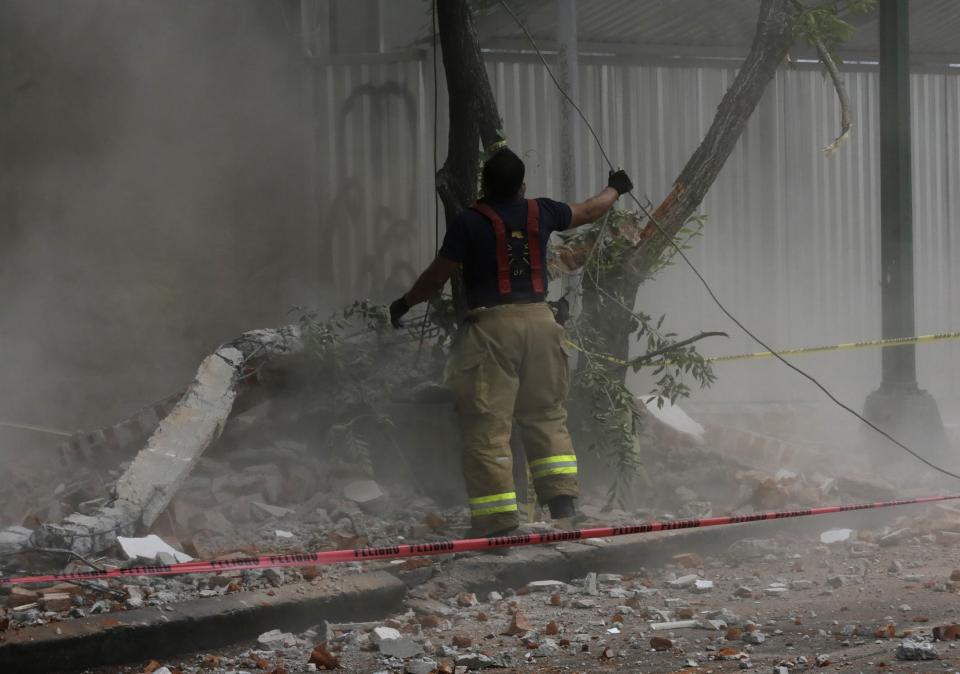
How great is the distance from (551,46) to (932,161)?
3.74m

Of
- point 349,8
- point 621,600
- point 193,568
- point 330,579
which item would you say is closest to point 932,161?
point 349,8

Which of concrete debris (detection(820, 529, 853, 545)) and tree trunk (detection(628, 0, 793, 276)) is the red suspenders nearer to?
tree trunk (detection(628, 0, 793, 276))

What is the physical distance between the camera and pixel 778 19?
676cm

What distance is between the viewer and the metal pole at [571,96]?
7.16 metres

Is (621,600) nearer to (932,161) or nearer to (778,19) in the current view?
(778,19)

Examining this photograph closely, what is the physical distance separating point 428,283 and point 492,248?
326 mm

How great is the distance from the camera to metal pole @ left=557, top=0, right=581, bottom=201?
282 inches

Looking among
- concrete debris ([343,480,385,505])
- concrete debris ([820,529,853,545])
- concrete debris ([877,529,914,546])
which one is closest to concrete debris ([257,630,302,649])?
concrete debris ([343,480,385,505])

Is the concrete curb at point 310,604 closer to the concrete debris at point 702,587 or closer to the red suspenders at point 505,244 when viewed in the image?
the concrete debris at point 702,587

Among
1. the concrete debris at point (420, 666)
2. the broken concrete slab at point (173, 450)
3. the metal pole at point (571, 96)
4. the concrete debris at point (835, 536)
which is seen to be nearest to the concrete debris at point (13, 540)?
the broken concrete slab at point (173, 450)

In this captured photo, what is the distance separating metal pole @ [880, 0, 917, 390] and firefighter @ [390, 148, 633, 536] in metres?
3.42

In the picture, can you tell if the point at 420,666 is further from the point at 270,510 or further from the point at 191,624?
the point at 270,510

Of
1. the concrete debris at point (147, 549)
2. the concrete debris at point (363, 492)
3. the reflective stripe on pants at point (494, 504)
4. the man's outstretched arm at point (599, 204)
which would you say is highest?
the man's outstretched arm at point (599, 204)

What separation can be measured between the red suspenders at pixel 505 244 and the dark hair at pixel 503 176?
8cm
